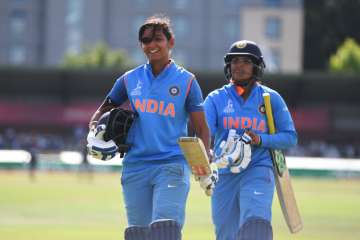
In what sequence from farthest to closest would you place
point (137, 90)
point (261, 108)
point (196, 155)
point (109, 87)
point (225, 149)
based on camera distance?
point (109, 87)
point (261, 108)
point (225, 149)
point (137, 90)
point (196, 155)

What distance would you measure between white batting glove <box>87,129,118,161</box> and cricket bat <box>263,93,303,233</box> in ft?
4.89

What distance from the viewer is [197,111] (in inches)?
298

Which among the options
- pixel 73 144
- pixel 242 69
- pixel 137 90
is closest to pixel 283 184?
pixel 242 69

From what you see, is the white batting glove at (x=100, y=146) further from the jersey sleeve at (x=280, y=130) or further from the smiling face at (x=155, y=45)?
the jersey sleeve at (x=280, y=130)

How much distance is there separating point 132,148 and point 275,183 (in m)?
1.56

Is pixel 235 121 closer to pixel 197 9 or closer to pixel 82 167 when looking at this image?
pixel 82 167

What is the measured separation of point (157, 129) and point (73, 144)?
4622cm

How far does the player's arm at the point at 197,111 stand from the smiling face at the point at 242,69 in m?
1.06

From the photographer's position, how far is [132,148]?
25.0ft

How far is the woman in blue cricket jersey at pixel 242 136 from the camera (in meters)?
8.34

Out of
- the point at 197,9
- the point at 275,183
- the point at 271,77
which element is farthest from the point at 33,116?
the point at 275,183

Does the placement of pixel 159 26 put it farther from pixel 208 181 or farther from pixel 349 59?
pixel 349 59

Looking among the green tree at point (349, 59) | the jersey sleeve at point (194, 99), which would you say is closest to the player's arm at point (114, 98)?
the jersey sleeve at point (194, 99)

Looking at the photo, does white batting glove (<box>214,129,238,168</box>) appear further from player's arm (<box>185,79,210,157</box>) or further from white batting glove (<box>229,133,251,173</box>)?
player's arm (<box>185,79,210,157</box>)
